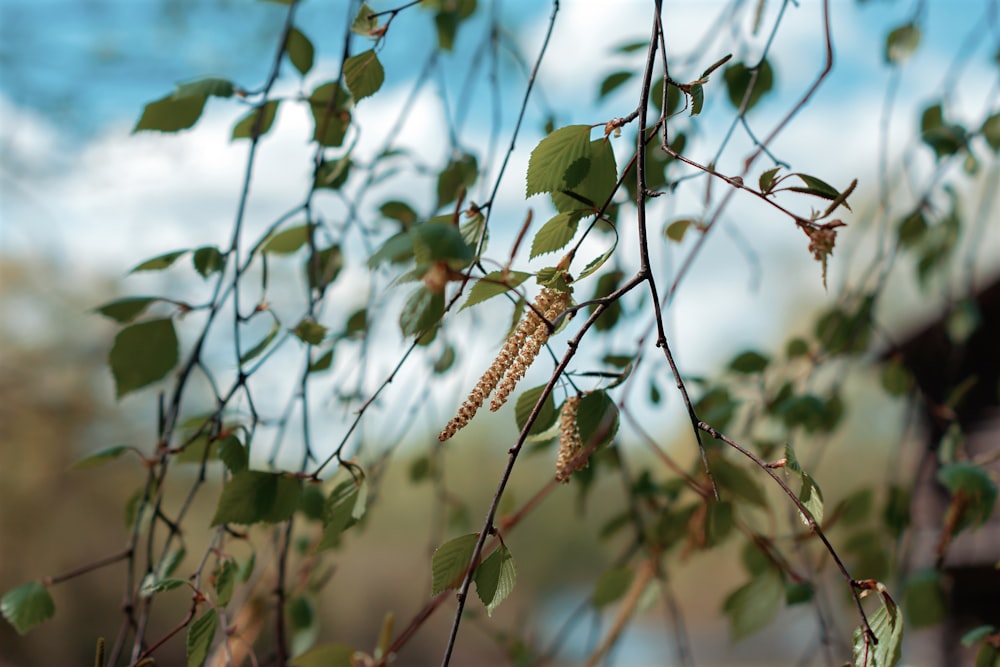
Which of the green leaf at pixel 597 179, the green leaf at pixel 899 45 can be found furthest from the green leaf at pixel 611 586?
the green leaf at pixel 899 45

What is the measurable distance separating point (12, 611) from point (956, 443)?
2.10 ft

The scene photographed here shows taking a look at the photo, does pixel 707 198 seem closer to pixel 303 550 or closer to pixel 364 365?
pixel 364 365

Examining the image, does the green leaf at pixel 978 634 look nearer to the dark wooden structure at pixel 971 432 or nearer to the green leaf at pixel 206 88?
the green leaf at pixel 206 88

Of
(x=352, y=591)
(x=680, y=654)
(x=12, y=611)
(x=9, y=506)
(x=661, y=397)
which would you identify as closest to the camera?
(x=12, y=611)

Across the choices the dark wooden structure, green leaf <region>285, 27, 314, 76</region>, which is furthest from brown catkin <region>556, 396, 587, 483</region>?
the dark wooden structure

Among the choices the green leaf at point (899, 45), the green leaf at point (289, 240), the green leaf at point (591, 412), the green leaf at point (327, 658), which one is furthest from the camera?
the green leaf at point (899, 45)

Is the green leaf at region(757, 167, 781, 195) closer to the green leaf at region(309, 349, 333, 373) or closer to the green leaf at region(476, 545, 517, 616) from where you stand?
the green leaf at region(476, 545, 517, 616)

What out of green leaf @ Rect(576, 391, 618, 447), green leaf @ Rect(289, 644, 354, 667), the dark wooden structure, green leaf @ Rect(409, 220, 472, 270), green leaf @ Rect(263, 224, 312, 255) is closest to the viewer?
green leaf @ Rect(409, 220, 472, 270)

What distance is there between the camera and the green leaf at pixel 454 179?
639mm

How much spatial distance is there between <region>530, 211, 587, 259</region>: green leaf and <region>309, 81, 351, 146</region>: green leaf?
0.73 ft

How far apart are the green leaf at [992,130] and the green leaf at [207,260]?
1.93 ft

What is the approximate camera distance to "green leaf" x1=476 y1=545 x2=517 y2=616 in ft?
1.05

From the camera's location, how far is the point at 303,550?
0.79m

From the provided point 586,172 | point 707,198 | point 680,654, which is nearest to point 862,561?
point 680,654
